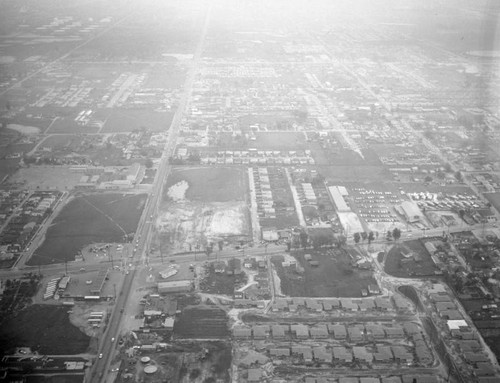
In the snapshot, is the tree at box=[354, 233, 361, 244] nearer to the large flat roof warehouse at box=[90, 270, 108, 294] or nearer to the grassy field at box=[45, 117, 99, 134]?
the large flat roof warehouse at box=[90, 270, 108, 294]

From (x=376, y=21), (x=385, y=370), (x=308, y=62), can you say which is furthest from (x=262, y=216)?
(x=376, y=21)

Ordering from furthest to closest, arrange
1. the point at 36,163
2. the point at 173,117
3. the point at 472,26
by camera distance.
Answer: the point at 472,26
the point at 173,117
the point at 36,163

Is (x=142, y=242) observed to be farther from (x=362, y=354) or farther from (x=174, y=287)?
(x=362, y=354)

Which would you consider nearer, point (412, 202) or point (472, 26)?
Result: point (412, 202)

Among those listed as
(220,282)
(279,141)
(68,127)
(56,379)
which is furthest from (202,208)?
(68,127)

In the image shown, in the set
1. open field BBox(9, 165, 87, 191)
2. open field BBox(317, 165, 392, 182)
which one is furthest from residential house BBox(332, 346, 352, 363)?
open field BBox(9, 165, 87, 191)

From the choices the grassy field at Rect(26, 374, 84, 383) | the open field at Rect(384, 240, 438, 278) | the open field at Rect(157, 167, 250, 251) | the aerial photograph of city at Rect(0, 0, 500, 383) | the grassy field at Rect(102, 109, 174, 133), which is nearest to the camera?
the grassy field at Rect(26, 374, 84, 383)

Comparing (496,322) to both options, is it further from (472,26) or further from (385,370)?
(472,26)

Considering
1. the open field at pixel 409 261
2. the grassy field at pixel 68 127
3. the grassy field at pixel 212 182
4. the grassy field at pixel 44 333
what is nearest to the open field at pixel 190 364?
A: the grassy field at pixel 44 333
